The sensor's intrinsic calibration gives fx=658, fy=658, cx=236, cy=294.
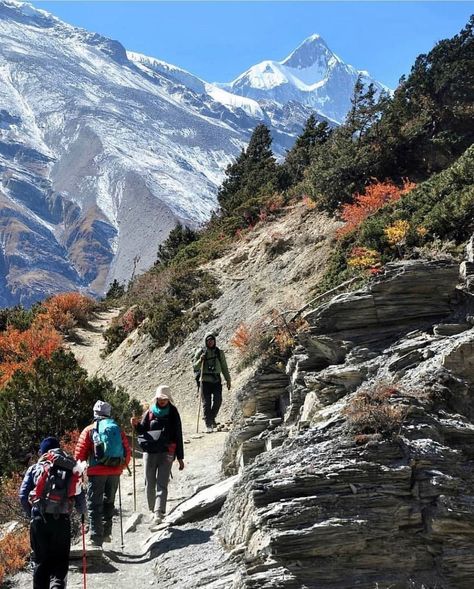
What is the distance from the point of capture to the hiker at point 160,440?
31.7ft

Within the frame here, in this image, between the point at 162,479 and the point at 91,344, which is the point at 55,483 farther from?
the point at 91,344

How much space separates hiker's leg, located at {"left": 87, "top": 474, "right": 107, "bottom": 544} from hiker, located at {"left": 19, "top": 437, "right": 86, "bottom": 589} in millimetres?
1281

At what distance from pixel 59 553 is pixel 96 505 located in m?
1.46

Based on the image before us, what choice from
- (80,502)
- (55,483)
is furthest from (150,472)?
(55,483)

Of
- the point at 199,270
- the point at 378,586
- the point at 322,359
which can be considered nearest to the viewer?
the point at 378,586

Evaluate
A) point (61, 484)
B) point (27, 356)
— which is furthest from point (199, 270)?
point (61, 484)

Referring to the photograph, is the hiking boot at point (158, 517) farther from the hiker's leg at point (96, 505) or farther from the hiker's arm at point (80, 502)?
the hiker's arm at point (80, 502)

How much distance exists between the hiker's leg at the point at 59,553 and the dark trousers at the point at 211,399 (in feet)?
26.5

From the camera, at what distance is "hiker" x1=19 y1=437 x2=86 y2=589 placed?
7.17 metres

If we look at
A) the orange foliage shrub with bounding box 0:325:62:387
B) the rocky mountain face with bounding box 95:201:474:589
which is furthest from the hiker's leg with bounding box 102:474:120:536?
the orange foliage shrub with bounding box 0:325:62:387

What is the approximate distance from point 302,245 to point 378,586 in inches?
740

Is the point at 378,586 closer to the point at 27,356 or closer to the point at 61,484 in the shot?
the point at 61,484

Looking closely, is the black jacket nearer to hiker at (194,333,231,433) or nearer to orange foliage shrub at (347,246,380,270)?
hiker at (194,333,231,433)

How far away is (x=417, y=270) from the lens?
9.91 m
